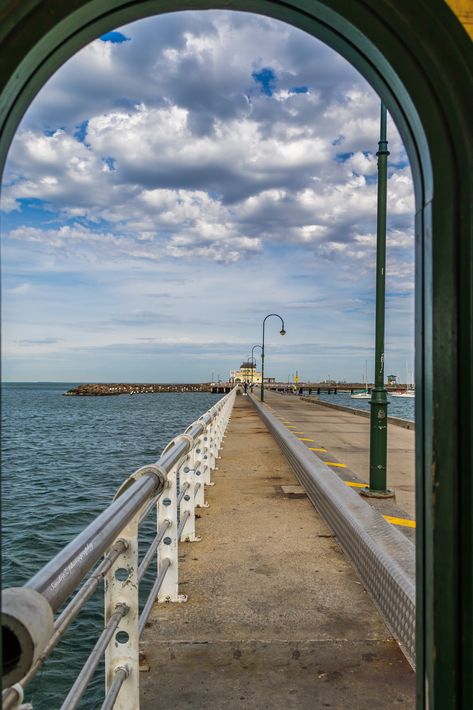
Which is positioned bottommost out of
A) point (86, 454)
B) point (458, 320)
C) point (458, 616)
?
point (86, 454)

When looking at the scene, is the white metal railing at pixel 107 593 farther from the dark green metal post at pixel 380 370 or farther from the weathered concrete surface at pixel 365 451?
the weathered concrete surface at pixel 365 451

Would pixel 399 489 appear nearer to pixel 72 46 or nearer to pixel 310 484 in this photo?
pixel 310 484

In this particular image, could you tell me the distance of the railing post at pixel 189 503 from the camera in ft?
18.7

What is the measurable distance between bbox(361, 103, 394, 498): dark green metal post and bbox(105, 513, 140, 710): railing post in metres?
5.46

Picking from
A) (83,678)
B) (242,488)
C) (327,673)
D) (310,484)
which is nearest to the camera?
(83,678)

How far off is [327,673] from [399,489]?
569 centimetres

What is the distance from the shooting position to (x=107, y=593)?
2770mm

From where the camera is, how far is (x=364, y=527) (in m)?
5.07

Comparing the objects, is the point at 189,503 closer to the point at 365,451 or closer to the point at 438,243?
the point at 438,243

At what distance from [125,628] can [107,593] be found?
0.62ft

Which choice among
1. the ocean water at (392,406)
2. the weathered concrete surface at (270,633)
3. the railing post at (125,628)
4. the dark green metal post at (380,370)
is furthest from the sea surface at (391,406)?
the railing post at (125,628)

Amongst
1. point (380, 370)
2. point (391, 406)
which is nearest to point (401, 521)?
point (380, 370)

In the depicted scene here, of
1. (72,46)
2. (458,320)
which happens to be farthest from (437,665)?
(72,46)

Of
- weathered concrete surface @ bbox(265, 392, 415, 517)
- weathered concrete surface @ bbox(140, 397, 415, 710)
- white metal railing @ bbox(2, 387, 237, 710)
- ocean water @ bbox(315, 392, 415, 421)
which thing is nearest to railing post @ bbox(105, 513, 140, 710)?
white metal railing @ bbox(2, 387, 237, 710)
